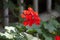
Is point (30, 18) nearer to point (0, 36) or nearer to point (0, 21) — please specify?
point (0, 36)

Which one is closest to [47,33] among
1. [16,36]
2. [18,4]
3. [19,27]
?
[19,27]

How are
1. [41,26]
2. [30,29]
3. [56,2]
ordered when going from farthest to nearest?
1. [56,2]
2. [41,26]
3. [30,29]

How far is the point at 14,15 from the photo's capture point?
3.01m

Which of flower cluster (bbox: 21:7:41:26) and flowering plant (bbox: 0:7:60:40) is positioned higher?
flower cluster (bbox: 21:7:41:26)

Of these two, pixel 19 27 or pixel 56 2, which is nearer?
pixel 19 27

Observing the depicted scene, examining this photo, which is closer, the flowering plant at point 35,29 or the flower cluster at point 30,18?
the flowering plant at point 35,29

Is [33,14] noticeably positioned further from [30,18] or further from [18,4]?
[18,4]

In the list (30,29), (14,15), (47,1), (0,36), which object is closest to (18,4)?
(14,15)

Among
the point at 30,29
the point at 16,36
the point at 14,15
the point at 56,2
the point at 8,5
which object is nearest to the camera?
the point at 16,36

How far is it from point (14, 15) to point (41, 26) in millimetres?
863

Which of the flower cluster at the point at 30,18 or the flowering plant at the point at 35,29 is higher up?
the flower cluster at the point at 30,18

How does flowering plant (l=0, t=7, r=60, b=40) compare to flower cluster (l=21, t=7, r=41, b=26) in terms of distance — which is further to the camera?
flower cluster (l=21, t=7, r=41, b=26)

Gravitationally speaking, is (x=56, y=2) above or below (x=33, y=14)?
below

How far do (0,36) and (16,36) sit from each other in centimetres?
11
